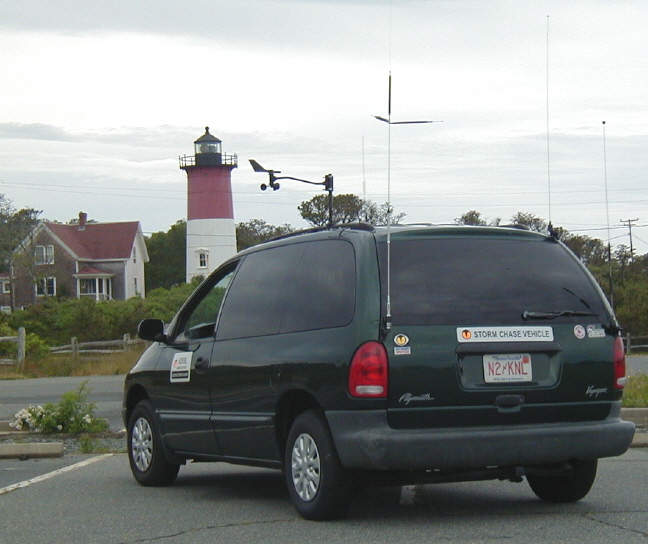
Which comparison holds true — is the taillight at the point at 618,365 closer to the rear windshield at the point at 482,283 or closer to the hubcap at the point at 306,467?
the rear windshield at the point at 482,283

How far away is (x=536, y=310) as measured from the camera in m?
7.38

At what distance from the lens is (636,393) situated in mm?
15742

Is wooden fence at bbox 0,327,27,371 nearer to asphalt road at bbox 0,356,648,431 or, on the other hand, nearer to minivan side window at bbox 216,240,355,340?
asphalt road at bbox 0,356,648,431

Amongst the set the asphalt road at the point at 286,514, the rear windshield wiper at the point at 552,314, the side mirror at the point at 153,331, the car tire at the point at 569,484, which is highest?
the rear windshield wiper at the point at 552,314

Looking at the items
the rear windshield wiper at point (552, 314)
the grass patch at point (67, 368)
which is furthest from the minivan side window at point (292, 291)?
the grass patch at point (67, 368)

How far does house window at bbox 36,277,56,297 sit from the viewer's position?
8356cm

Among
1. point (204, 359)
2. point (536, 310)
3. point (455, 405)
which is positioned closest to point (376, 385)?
point (455, 405)

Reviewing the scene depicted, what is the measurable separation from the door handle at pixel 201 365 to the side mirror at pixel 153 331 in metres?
0.77

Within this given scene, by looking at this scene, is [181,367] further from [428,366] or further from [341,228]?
[428,366]

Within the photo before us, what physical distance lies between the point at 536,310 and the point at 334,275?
130 cm

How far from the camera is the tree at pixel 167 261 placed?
330 ft

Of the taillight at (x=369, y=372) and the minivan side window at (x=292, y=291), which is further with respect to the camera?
the minivan side window at (x=292, y=291)

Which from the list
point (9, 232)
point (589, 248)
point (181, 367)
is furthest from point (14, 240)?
point (181, 367)

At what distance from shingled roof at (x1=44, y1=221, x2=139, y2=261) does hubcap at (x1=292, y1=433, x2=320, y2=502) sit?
7855cm
